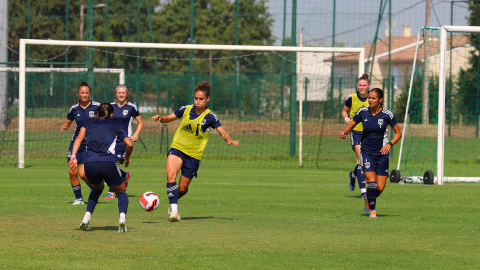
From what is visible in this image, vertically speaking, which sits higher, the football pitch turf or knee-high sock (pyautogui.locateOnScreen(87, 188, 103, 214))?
knee-high sock (pyautogui.locateOnScreen(87, 188, 103, 214))

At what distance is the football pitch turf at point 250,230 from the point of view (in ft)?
19.9

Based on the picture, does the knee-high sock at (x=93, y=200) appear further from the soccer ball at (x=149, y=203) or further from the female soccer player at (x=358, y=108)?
the female soccer player at (x=358, y=108)

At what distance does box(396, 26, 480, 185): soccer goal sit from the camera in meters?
14.7

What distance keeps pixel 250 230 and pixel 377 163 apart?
2.65 m

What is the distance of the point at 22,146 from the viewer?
56.3 feet

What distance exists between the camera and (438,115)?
1454 centimetres

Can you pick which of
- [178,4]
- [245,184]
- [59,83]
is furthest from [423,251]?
[178,4]

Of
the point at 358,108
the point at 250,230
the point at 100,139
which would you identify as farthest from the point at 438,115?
the point at 100,139

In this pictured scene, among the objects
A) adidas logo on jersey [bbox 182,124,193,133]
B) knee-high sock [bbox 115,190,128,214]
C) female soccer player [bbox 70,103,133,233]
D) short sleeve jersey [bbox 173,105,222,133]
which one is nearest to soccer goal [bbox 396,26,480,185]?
short sleeve jersey [bbox 173,105,222,133]

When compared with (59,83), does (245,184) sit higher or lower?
lower

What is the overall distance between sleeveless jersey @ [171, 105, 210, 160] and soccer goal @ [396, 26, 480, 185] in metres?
7.34

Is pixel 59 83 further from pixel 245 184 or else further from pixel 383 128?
pixel 383 128

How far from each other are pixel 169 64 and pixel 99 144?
1471 inches

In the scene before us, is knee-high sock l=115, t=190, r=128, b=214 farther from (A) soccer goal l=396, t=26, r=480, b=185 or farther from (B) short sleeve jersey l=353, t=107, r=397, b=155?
(A) soccer goal l=396, t=26, r=480, b=185
